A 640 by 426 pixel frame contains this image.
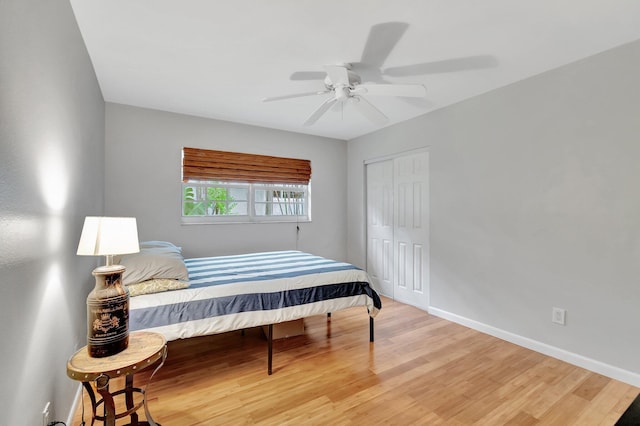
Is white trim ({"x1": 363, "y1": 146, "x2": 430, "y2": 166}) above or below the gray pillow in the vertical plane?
above

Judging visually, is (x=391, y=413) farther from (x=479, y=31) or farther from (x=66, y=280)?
(x=479, y=31)

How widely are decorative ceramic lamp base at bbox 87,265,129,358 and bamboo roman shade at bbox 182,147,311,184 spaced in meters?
2.41

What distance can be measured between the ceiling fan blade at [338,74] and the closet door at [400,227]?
74.4 inches

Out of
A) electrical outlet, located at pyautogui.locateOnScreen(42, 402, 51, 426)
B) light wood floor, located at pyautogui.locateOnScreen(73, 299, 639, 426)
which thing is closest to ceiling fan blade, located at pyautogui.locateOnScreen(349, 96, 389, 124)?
light wood floor, located at pyautogui.locateOnScreen(73, 299, 639, 426)

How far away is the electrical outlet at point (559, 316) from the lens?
2.49 meters

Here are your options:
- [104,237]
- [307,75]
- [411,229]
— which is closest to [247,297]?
[104,237]

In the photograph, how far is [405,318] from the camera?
3.44 meters

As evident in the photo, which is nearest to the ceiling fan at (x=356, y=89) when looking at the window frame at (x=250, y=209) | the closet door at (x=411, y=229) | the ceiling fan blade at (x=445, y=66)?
the ceiling fan blade at (x=445, y=66)

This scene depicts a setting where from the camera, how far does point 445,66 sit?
8.11ft

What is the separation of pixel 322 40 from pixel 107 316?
2133 mm

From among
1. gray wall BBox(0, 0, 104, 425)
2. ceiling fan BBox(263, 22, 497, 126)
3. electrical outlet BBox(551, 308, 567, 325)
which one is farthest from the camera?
electrical outlet BBox(551, 308, 567, 325)

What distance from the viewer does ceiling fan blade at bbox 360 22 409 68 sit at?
1948 mm

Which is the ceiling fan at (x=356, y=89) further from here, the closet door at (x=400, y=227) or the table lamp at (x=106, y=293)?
the table lamp at (x=106, y=293)

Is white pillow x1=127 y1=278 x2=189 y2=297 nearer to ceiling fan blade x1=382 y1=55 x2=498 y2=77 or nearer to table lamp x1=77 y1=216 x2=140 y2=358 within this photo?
table lamp x1=77 y1=216 x2=140 y2=358
